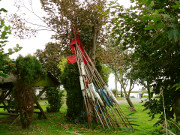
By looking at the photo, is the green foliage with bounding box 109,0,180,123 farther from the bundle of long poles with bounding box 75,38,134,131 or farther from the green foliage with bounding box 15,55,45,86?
the green foliage with bounding box 15,55,45,86

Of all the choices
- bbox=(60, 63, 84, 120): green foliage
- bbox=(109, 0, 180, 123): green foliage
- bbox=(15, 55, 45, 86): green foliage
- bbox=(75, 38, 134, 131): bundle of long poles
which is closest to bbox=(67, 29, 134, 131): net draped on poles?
bbox=(75, 38, 134, 131): bundle of long poles

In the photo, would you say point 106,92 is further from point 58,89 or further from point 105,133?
point 58,89

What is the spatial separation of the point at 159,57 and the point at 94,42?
3.06 meters

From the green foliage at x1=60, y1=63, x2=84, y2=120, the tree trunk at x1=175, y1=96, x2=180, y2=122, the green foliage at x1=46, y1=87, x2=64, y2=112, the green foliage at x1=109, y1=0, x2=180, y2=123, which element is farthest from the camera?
the green foliage at x1=46, y1=87, x2=64, y2=112

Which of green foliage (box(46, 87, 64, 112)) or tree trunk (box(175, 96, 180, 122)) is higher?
tree trunk (box(175, 96, 180, 122))

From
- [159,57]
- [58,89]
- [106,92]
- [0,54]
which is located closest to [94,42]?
[106,92]

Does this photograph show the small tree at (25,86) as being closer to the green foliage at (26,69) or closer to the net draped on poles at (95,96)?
the green foliage at (26,69)

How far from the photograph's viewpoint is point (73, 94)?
590 cm

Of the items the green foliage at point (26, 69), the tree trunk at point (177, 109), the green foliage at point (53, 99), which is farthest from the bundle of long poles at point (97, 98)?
the green foliage at point (53, 99)

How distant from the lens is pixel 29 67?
4.87 metres

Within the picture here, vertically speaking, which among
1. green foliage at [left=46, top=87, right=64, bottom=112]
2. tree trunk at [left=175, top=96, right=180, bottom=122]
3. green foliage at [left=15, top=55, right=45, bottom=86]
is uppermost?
green foliage at [left=15, top=55, right=45, bottom=86]

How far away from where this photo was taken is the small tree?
479cm

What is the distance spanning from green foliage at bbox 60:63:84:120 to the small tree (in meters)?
1.35

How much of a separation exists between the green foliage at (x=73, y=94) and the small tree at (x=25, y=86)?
4.42 ft
